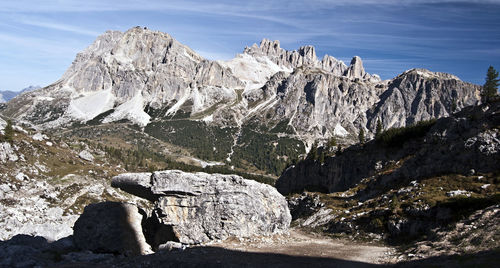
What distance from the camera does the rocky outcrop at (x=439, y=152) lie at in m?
49.3

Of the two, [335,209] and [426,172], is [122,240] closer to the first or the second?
[335,209]

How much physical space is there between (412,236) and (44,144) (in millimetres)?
105533

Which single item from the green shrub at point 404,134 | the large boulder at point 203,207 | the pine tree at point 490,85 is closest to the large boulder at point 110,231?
the large boulder at point 203,207

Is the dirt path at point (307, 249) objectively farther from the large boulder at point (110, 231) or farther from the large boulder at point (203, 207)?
the large boulder at point (110, 231)

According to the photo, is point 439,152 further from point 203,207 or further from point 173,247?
point 173,247

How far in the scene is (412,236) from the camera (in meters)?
34.1

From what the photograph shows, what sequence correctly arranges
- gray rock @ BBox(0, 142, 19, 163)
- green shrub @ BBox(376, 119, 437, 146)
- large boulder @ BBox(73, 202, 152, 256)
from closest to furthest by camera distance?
large boulder @ BBox(73, 202, 152, 256) → gray rock @ BBox(0, 142, 19, 163) → green shrub @ BBox(376, 119, 437, 146)

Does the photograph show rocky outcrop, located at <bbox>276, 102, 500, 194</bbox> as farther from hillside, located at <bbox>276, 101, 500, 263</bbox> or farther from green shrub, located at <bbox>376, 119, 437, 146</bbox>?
green shrub, located at <bbox>376, 119, 437, 146</bbox>

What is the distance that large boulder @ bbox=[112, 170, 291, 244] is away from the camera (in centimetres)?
3225

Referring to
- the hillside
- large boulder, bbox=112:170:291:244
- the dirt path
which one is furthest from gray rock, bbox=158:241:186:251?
the hillside

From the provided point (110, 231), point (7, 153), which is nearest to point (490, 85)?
point (110, 231)

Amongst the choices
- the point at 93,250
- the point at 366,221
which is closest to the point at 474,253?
the point at 366,221

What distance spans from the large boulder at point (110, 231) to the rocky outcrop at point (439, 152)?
4799 centimetres

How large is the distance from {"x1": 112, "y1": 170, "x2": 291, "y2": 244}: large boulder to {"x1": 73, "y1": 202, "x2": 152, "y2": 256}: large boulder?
220 centimetres
